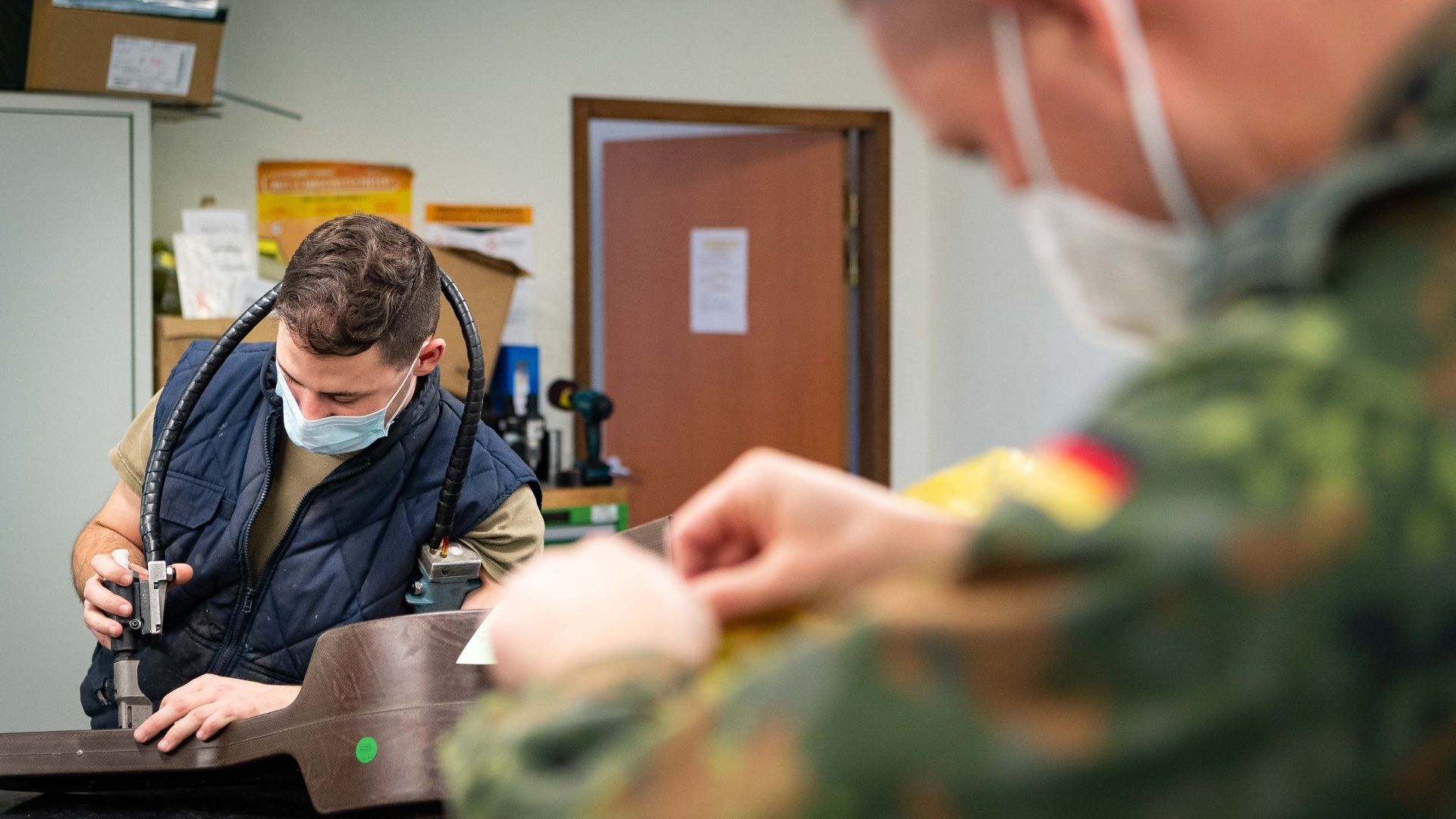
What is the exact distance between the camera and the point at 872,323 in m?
4.25

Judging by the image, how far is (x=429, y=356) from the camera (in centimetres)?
191

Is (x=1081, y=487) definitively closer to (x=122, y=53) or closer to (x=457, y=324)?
(x=457, y=324)

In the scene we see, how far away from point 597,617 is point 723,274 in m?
3.83

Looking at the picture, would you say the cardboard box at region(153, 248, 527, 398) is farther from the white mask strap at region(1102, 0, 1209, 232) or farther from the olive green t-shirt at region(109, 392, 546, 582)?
the white mask strap at region(1102, 0, 1209, 232)

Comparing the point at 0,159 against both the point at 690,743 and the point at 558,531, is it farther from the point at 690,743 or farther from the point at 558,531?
the point at 690,743

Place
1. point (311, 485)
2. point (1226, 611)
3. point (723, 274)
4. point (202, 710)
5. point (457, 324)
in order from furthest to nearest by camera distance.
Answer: point (723, 274)
point (457, 324)
point (311, 485)
point (202, 710)
point (1226, 611)

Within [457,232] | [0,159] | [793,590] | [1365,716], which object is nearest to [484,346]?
[457,232]

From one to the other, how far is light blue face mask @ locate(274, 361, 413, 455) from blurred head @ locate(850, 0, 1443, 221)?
4.73 feet

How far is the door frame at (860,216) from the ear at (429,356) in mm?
1989

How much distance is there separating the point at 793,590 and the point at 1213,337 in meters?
0.22

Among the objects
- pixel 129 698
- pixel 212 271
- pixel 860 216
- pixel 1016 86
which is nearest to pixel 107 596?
pixel 129 698

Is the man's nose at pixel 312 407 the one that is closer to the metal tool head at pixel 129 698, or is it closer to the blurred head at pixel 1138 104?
the metal tool head at pixel 129 698

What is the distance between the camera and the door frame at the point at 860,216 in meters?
3.91

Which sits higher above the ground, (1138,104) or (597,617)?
(1138,104)
